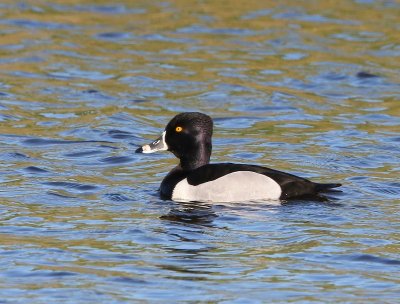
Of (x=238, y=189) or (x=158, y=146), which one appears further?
(x=158, y=146)

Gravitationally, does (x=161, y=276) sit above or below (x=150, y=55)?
below

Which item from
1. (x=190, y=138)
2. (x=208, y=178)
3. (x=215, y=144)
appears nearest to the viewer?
(x=208, y=178)

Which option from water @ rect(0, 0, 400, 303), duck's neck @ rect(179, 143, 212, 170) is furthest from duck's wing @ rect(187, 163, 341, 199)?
duck's neck @ rect(179, 143, 212, 170)

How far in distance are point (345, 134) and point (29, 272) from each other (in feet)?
24.0

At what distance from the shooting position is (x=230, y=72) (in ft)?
63.8

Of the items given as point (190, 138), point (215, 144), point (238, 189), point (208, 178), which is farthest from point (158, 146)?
point (215, 144)

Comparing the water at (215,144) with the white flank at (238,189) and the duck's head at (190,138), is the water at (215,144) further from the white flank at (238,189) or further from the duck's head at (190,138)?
the duck's head at (190,138)

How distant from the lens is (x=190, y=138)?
12688 millimetres

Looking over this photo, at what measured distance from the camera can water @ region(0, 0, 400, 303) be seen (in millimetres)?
9328

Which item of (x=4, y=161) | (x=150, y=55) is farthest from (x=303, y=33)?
(x=4, y=161)

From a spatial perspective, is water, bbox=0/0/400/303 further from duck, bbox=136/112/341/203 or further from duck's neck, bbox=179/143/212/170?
duck's neck, bbox=179/143/212/170

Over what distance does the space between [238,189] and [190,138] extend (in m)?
0.98

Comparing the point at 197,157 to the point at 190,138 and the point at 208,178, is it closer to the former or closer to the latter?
the point at 190,138

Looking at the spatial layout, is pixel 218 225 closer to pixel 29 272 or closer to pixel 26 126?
pixel 29 272
